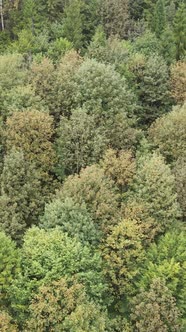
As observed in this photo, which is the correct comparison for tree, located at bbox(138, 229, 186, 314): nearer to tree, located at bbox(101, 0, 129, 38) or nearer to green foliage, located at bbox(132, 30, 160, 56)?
green foliage, located at bbox(132, 30, 160, 56)

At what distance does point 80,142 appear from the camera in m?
62.5

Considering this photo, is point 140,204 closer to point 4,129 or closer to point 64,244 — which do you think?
point 64,244

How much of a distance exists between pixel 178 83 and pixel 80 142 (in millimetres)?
23705

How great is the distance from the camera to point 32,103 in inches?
2623

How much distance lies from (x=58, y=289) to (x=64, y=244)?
17.4 ft

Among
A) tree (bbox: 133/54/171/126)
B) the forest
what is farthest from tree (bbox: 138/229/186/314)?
tree (bbox: 133/54/171/126)

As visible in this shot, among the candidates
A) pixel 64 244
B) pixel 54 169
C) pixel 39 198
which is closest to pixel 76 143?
pixel 54 169

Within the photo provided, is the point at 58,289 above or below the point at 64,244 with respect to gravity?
below

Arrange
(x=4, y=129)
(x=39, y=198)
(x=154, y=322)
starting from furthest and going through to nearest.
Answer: (x=4, y=129) < (x=39, y=198) < (x=154, y=322)

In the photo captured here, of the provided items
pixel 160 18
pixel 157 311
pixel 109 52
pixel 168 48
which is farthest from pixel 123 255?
pixel 160 18

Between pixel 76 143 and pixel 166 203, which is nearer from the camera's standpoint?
pixel 166 203

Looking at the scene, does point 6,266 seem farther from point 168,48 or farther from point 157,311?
point 168,48

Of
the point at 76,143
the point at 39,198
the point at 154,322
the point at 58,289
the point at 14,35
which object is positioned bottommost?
the point at 154,322

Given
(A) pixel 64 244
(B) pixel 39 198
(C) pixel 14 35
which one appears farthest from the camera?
(C) pixel 14 35
